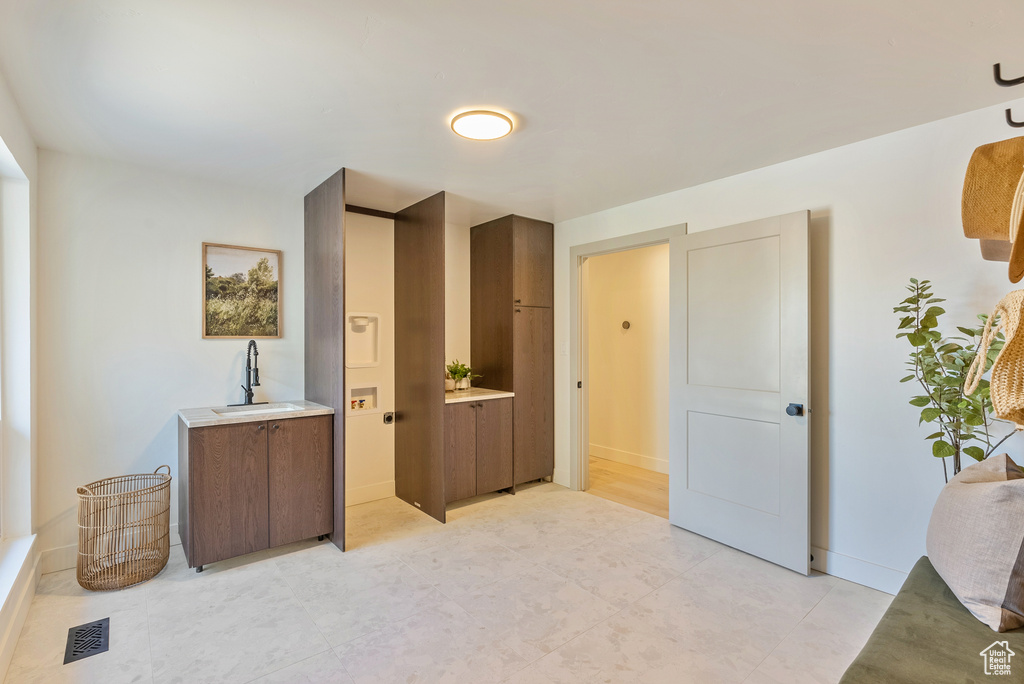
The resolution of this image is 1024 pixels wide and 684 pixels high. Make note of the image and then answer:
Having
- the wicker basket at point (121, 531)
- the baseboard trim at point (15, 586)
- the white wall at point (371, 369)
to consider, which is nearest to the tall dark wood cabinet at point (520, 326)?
the white wall at point (371, 369)

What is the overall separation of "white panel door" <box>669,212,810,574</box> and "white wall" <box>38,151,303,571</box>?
9.89ft

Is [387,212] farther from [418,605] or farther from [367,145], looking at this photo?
[418,605]

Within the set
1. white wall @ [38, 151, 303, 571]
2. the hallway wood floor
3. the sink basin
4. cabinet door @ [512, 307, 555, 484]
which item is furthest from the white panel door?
white wall @ [38, 151, 303, 571]

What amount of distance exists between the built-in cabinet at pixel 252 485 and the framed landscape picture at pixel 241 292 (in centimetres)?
73

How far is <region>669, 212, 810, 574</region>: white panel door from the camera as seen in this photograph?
2.69 meters

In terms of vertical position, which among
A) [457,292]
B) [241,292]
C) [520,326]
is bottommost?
[520,326]

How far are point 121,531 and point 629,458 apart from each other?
164 inches

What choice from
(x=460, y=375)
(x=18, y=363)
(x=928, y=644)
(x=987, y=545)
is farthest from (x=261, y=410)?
(x=987, y=545)

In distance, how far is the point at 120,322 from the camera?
2.90 m

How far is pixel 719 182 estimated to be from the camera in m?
3.15

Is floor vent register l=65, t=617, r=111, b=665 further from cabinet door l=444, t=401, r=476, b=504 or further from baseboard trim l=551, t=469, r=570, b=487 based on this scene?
baseboard trim l=551, t=469, r=570, b=487

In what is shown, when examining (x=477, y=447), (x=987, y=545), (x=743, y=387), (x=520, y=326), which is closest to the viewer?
(x=987, y=545)

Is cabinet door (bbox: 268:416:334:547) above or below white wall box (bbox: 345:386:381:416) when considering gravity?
below

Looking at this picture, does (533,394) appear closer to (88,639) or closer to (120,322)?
(120,322)
